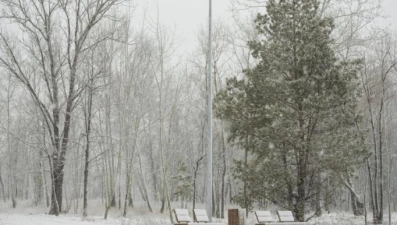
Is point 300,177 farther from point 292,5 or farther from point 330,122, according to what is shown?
point 292,5

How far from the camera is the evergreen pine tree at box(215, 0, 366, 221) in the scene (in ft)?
53.4

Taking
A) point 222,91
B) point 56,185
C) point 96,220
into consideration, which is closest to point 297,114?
point 222,91

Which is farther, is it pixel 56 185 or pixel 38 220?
pixel 56 185

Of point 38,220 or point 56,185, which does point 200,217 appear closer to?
point 38,220

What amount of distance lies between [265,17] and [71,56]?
11751mm

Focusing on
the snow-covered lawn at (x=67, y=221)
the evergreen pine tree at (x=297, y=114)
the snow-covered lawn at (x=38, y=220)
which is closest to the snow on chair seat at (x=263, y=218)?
the evergreen pine tree at (x=297, y=114)

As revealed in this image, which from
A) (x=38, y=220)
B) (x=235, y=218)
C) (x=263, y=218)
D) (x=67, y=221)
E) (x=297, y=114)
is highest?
(x=297, y=114)

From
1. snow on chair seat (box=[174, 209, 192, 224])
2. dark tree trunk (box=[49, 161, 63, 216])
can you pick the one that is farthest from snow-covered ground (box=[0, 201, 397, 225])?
snow on chair seat (box=[174, 209, 192, 224])

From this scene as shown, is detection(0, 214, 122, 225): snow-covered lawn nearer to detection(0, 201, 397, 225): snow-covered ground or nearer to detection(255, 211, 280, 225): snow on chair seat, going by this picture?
detection(0, 201, 397, 225): snow-covered ground

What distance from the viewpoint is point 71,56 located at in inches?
975

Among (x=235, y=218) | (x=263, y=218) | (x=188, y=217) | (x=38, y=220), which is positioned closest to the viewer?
(x=188, y=217)

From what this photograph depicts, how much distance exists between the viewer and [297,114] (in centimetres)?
1667

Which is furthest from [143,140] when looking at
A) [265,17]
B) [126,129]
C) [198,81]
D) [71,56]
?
[265,17]

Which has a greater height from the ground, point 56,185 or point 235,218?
point 56,185
